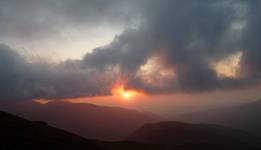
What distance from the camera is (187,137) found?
186 meters

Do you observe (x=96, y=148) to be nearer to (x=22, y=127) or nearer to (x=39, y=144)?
(x=39, y=144)

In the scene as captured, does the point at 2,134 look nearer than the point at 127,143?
Yes

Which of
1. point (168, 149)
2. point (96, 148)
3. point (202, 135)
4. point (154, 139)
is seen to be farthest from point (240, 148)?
point (96, 148)

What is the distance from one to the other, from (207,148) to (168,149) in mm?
31668

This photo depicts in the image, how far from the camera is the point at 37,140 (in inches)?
2657

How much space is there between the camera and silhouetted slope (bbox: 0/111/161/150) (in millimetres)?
62438

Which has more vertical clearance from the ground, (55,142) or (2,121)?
(2,121)

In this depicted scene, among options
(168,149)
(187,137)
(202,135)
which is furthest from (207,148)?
(202,135)

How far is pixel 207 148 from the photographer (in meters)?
112

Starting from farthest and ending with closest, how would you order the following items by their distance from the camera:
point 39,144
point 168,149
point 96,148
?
point 168,149
point 96,148
point 39,144

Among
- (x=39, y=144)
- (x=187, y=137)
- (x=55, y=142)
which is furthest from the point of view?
(x=187, y=137)

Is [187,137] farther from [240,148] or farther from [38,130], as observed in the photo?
[38,130]

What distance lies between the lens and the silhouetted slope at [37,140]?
62438 millimetres

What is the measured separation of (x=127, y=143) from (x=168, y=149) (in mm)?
17315
